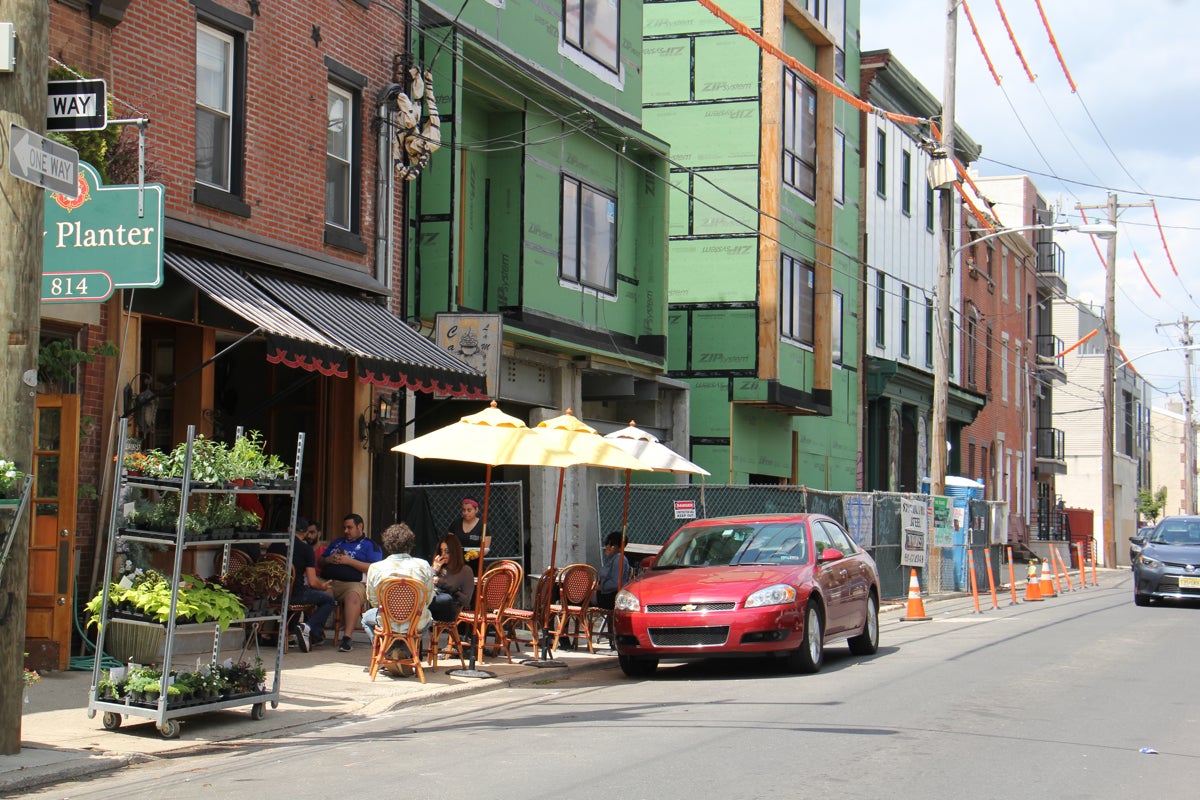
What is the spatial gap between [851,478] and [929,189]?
1055 centimetres

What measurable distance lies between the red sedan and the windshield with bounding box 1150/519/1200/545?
1159 cm

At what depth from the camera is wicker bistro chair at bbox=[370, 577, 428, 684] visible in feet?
39.3

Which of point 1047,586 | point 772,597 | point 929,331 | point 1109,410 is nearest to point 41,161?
point 772,597

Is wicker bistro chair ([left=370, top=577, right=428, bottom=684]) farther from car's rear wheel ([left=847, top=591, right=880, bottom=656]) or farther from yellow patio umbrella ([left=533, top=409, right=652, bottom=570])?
car's rear wheel ([left=847, top=591, right=880, bottom=656])

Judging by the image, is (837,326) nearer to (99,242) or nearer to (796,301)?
(796,301)

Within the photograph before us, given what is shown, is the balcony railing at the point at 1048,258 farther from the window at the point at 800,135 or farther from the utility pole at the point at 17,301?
the utility pole at the point at 17,301

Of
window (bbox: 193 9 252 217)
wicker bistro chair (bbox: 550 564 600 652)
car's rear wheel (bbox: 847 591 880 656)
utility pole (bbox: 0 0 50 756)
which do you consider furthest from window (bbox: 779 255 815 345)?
utility pole (bbox: 0 0 50 756)

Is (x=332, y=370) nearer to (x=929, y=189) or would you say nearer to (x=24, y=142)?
(x=24, y=142)

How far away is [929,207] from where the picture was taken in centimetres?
3850

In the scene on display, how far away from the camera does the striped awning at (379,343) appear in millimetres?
13477

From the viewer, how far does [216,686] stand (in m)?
9.68

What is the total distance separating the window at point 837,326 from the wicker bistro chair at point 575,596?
16.4 metres

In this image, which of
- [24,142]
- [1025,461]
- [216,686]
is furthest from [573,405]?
[1025,461]

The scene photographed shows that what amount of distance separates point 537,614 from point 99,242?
6023mm
